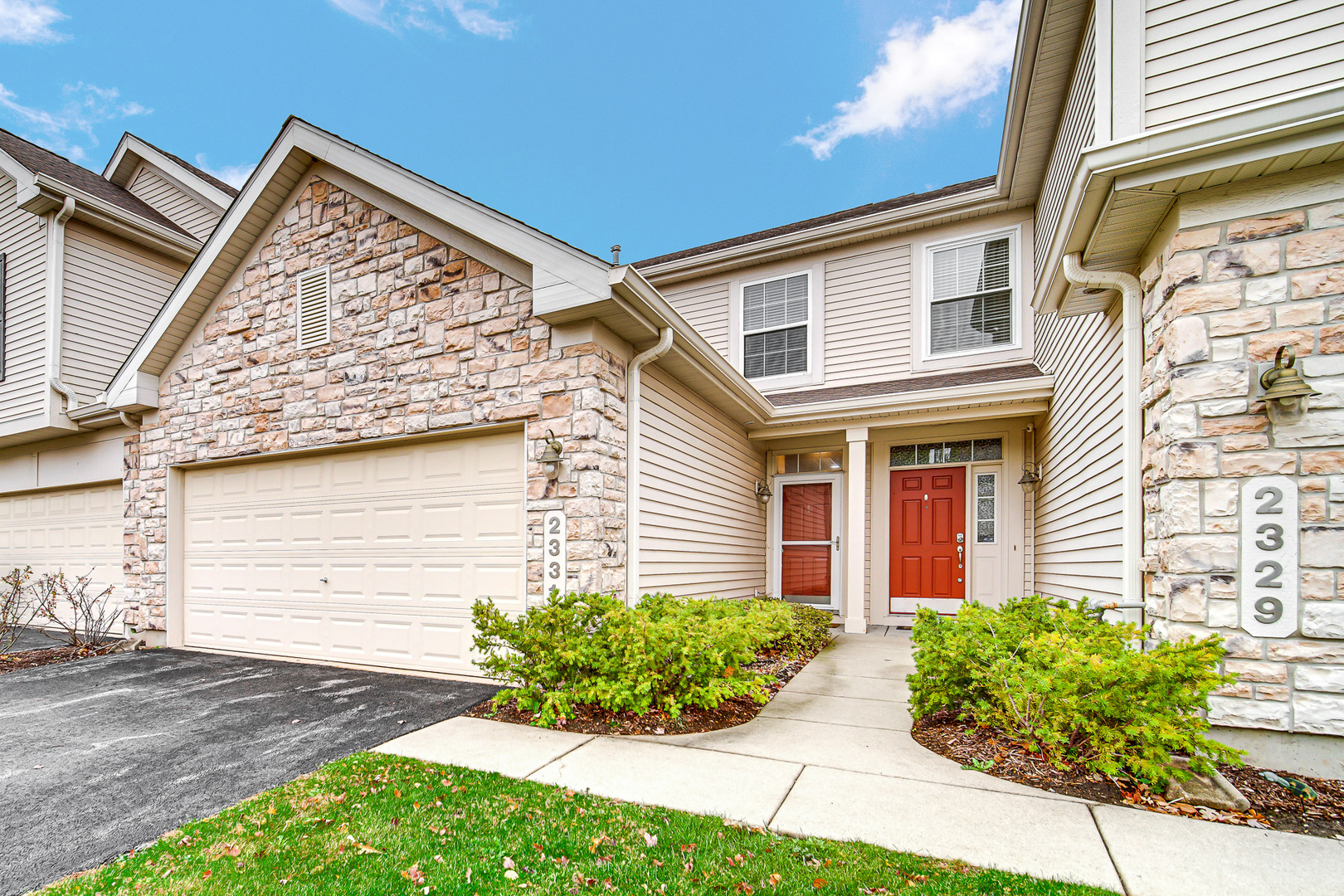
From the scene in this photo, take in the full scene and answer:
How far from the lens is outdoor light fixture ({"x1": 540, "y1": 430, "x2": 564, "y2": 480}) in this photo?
4.91 metres

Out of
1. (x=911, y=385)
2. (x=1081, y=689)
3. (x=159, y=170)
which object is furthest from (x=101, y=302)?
(x=1081, y=689)

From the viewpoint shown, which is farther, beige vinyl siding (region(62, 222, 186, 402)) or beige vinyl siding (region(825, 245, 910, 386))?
beige vinyl siding (region(62, 222, 186, 402))

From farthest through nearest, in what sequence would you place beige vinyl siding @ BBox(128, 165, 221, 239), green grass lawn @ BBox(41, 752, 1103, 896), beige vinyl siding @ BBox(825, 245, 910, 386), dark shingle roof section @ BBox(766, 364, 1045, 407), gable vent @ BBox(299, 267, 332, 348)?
beige vinyl siding @ BBox(128, 165, 221, 239), beige vinyl siding @ BBox(825, 245, 910, 386), dark shingle roof section @ BBox(766, 364, 1045, 407), gable vent @ BBox(299, 267, 332, 348), green grass lawn @ BBox(41, 752, 1103, 896)

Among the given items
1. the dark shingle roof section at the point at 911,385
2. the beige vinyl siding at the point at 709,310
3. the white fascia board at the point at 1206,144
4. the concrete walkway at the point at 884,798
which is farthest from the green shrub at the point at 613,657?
the beige vinyl siding at the point at 709,310

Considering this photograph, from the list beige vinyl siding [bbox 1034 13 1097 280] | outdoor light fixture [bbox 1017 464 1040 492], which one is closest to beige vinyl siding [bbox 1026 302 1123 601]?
outdoor light fixture [bbox 1017 464 1040 492]

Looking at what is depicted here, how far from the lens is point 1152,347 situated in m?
3.81

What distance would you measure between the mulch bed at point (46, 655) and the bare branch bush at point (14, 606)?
0.18 meters

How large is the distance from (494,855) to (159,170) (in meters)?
14.0

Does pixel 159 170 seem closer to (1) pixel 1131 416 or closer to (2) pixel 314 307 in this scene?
(2) pixel 314 307

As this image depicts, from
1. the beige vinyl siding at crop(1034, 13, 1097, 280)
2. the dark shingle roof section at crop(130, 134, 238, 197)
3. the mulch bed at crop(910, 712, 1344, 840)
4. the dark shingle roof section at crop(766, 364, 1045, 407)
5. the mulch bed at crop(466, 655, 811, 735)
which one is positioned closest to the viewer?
the mulch bed at crop(910, 712, 1344, 840)

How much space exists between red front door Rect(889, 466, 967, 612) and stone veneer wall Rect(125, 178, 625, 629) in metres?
4.62

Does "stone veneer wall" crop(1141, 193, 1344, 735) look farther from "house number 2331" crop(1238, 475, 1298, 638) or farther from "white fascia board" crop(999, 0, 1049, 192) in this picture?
"white fascia board" crop(999, 0, 1049, 192)

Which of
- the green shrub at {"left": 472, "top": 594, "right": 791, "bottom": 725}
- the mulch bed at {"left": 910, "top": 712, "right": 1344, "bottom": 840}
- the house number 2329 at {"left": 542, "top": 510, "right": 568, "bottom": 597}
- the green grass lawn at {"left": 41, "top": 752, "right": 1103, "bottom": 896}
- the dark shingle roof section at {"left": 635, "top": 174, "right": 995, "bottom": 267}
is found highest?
the dark shingle roof section at {"left": 635, "top": 174, "right": 995, "bottom": 267}

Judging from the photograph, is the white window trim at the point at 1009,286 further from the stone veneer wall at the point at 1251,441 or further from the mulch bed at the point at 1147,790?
the mulch bed at the point at 1147,790
